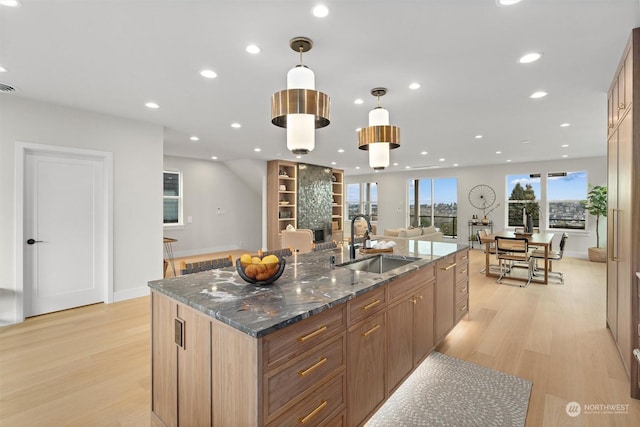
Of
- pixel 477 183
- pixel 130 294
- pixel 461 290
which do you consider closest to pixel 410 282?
pixel 461 290

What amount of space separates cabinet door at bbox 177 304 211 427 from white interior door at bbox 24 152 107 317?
341 cm

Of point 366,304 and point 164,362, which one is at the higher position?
point 366,304

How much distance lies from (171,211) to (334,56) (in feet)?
22.2

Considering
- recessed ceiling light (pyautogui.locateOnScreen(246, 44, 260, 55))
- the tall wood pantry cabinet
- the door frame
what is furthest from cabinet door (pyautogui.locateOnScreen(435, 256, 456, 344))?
the door frame

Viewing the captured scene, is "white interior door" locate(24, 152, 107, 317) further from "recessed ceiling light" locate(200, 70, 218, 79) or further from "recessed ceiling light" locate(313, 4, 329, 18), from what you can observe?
"recessed ceiling light" locate(313, 4, 329, 18)

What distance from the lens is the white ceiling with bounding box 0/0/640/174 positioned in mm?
1934

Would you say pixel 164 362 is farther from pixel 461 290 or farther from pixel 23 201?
pixel 23 201

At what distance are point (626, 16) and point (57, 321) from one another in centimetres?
588

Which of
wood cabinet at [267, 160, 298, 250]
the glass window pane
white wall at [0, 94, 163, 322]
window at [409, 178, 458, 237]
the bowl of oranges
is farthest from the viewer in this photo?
window at [409, 178, 458, 237]

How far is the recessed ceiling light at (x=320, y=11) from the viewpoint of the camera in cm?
187

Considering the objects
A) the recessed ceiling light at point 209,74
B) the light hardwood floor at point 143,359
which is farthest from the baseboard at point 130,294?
the recessed ceiling light at point 209,74

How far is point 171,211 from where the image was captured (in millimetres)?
7836

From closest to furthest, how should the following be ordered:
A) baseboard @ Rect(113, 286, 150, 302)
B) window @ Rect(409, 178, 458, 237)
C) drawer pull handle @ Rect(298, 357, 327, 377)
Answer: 1. drawer pull handle @ Rect(298, 357, 327, 377)
2. baseboard @ Rect(113, 286, 150, 302)
3. window @ Rect(409, 178, 458, 237)

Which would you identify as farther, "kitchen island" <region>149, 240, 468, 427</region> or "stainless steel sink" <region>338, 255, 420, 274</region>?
"stainless steel sink" <region>338, 255, 420, 274</region>
